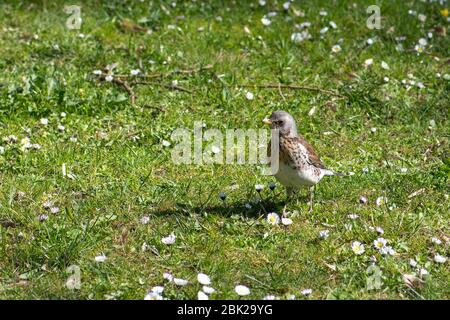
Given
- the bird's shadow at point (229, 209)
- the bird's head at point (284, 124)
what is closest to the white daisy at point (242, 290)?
the bird's shadow at point (229, 209)

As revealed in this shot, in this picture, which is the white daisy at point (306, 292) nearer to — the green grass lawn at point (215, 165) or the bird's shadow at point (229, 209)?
the green grass lawn at point (215, 165)

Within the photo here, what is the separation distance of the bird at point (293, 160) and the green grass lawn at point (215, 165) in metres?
0.30

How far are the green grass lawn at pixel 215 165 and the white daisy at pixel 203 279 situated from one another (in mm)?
80

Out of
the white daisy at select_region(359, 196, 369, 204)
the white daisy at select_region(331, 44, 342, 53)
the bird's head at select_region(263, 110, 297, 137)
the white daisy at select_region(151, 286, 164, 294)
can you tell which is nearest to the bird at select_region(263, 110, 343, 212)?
the bird's head at select_region(263, 110, 297, 137)

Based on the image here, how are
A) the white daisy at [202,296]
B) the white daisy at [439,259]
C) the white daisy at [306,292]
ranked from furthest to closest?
the white daisy at [439,259] < the white daisy at [306,292] < the white daisy at [202,296]

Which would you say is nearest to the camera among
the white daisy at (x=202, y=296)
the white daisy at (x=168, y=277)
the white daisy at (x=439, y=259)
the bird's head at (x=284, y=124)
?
the white daisy at (x=202, y=296)

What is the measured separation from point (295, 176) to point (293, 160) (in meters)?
0.13

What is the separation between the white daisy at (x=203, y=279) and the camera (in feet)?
18.2

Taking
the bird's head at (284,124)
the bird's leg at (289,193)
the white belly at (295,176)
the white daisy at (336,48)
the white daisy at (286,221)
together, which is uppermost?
the bird's head at (284,124)

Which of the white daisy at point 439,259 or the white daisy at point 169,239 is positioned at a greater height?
the white daisy at point 169,239

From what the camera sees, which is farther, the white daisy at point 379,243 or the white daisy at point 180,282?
the white daisy at point 379,243

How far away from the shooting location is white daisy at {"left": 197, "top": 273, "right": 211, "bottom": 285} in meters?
5.54

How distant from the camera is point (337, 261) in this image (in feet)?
19.8

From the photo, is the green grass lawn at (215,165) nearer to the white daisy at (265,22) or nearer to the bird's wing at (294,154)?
the white daisy at (265,22)
